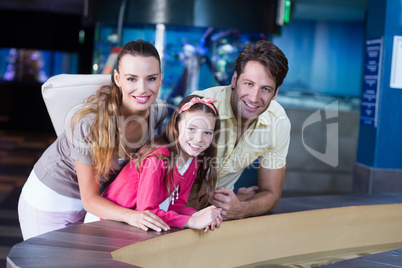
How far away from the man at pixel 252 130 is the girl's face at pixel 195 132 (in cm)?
30

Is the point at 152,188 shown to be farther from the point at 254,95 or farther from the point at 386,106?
the point at 386,106

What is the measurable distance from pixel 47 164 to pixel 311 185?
5.24 m

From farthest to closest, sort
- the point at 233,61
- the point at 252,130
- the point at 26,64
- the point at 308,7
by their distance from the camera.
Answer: the point at 26,64, the point at 308,7, the point at 233,61, the point at 252,130

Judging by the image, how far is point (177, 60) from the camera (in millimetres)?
5457

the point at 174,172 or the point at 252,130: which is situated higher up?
the point at 252,130

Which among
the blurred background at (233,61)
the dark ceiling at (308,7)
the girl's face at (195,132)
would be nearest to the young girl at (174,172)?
the girl's face at (195,132)

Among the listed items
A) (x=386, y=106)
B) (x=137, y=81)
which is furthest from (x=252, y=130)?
(x=386, y=106)

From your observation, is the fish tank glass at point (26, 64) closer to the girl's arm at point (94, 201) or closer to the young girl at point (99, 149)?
the young girl at point (99, 149)

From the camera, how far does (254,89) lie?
243 centimetres

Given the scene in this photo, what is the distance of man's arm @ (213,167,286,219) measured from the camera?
2314mm

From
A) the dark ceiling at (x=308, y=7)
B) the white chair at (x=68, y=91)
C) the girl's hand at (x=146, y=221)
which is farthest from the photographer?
the dark ceiling at (x=308, y=7)

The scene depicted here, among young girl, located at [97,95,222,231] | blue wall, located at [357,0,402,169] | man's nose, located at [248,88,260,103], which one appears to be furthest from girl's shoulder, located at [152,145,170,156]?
blue wall, located at [357,0,402,169]

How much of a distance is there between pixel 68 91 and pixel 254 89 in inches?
32.9

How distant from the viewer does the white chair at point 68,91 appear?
2275 mm
